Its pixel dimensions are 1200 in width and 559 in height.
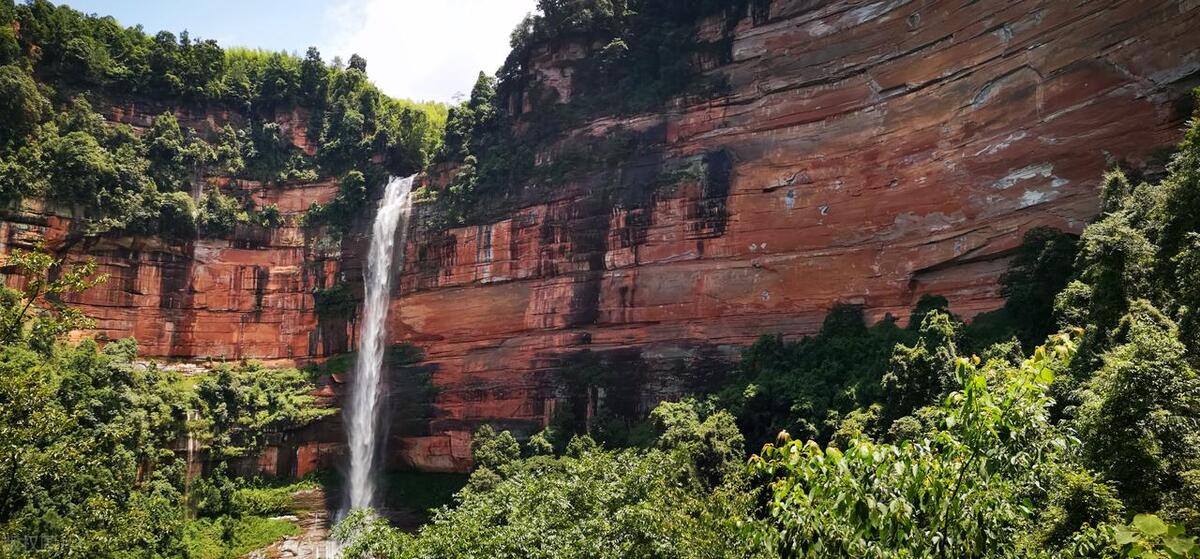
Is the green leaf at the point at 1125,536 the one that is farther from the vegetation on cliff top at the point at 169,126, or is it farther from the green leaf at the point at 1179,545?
the vegetation on cliff top at the point at 169,126

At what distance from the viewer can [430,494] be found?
1171 inches

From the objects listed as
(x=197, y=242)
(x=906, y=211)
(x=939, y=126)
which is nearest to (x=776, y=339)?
(x=906, y=211)

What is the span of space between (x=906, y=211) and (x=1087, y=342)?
11.5m

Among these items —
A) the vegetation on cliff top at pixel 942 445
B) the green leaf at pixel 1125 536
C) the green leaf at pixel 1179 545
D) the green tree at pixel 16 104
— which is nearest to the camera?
the green leaf at pixel 1179 545

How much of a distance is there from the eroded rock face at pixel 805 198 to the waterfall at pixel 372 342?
1.20m

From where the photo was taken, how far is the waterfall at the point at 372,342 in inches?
1211

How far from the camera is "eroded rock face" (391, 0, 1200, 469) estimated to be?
68.2 feet

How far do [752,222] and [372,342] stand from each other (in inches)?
634

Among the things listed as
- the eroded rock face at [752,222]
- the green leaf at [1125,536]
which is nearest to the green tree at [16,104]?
the eroded rock face at [752,222]

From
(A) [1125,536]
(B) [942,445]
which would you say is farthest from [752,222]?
(A) [1125,536]

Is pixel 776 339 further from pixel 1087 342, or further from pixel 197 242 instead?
pixel 197 242

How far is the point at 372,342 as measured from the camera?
33.4 metres

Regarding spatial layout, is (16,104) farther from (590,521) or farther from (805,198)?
(590,521)

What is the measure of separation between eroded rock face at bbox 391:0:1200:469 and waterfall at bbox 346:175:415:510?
120 centimetres
